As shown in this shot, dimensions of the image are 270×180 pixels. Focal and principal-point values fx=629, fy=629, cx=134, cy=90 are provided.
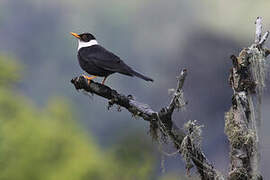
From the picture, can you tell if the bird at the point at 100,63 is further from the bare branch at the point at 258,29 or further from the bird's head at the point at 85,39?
the bare branch at the point at 258,29

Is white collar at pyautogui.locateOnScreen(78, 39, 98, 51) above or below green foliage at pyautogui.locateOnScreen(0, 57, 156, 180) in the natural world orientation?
below

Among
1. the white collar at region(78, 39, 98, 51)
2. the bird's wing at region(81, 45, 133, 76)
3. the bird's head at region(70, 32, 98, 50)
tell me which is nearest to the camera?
the bird's wing at region(81, 45, 133, 76)

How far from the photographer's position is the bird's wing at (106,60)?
7428 millimetres

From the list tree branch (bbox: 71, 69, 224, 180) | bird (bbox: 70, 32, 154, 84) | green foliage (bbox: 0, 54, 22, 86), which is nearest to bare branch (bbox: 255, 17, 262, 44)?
tree branch (bbox: 71, 69, 224, 180)

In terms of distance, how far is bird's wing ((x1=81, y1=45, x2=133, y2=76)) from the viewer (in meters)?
7.43

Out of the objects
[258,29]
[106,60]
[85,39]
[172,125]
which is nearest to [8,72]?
[85,39]

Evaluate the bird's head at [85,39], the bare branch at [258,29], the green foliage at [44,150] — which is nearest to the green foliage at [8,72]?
the green foliage at [44,150]

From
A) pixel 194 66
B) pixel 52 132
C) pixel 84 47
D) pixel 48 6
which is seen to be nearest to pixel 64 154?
pixel 52 132

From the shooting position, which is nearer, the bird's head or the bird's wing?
the bird's wing

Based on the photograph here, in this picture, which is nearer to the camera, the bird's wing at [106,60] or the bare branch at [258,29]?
the bare branch at [258,29]

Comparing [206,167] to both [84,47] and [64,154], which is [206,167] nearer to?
[84,47]

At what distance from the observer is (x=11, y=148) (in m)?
26.7

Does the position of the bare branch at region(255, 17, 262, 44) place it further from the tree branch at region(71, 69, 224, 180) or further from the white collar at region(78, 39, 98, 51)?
the white collar at region(78, 39, 98, 51)

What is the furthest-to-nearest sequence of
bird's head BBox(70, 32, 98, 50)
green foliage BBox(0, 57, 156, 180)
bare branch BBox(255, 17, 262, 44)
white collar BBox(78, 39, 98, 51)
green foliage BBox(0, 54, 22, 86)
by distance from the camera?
green foliage BBox(0, 54, 22, 86) < green foliage BBox(0, 57, 156, 180) < bird's head BBox(70, 32, 98, 50) < white collar BBox(78, 39, 98, 51) < bare branch BBox(255, 17, 262, 44)
